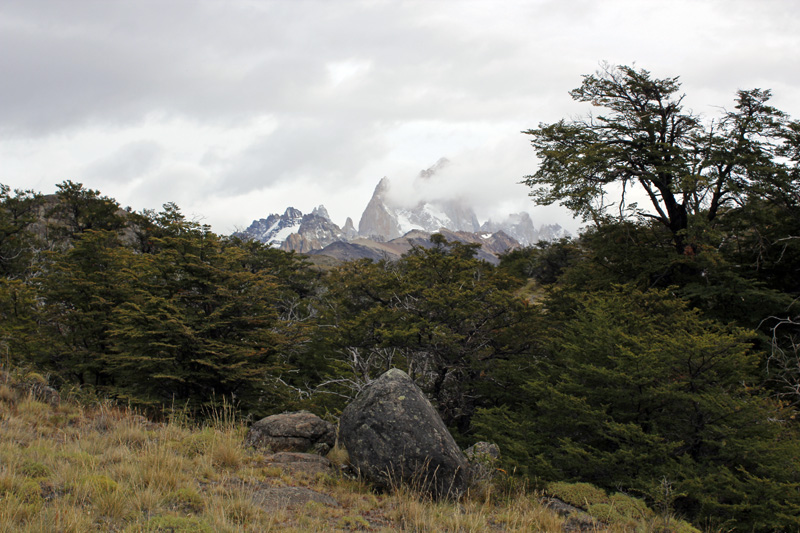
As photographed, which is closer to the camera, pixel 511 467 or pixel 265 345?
pixel 511 467

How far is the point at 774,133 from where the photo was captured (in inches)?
540

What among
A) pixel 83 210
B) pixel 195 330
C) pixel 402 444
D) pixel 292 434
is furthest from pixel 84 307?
pixel 83 210

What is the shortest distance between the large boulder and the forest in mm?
1696

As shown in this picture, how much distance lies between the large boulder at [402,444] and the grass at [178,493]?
26 cm

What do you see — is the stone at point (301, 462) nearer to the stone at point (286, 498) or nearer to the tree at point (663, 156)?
the stone at point (286, 498)

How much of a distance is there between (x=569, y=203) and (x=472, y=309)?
6870 millimetres

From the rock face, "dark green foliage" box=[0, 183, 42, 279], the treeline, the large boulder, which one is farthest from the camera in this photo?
"dark green foliage" box=[0, 183, 42, 279]

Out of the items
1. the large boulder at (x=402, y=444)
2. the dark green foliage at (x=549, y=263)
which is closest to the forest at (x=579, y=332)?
the large boulder at (x=402, y=444)

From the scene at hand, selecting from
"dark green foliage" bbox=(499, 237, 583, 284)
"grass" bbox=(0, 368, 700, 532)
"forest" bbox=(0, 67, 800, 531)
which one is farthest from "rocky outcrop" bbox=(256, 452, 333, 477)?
"dark green foliage" bbox=(499, 237, 583, 284)

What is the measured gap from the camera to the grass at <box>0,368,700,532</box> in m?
3.45

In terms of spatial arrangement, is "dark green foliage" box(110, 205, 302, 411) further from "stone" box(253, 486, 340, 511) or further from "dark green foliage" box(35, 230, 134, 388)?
"stone" box(253, 486, 340, 511)

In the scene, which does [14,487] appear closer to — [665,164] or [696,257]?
[696,257]

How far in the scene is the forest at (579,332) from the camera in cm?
637

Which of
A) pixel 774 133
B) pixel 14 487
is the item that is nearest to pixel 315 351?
pixel 14 487
